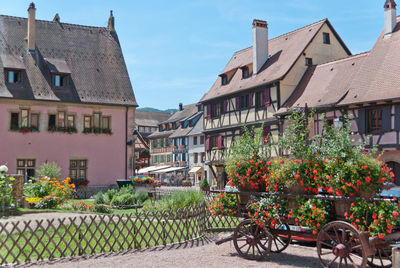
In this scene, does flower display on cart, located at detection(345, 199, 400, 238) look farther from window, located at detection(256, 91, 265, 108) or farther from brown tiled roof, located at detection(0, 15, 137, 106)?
brown tiled roof, located at detection(0, 15, 137, 106)

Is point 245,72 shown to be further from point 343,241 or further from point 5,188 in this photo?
Result: point 343,241

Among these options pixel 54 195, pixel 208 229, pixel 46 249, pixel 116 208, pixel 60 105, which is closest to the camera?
pixel 46 249

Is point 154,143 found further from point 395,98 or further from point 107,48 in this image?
point 395,98

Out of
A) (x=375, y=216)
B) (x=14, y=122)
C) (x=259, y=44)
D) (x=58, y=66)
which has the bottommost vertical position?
(x=375, y=216)

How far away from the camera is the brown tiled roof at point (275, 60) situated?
33.2m

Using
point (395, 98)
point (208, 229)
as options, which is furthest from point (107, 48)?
point (208, 229)

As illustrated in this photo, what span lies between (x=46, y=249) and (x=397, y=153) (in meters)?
19.9

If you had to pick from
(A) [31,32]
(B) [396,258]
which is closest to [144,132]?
(A) [31,32]

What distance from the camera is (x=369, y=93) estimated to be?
26.1m

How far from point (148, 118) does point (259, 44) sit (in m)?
58.0

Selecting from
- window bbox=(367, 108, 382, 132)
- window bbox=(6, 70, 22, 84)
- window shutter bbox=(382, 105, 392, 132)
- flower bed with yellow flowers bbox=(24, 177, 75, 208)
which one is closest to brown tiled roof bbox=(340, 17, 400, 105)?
window shutter bbox=(382, 105, 392, 132)

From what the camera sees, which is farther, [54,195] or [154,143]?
[154,143]

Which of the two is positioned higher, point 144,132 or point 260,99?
point 144,132

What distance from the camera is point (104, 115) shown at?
3306 cm
